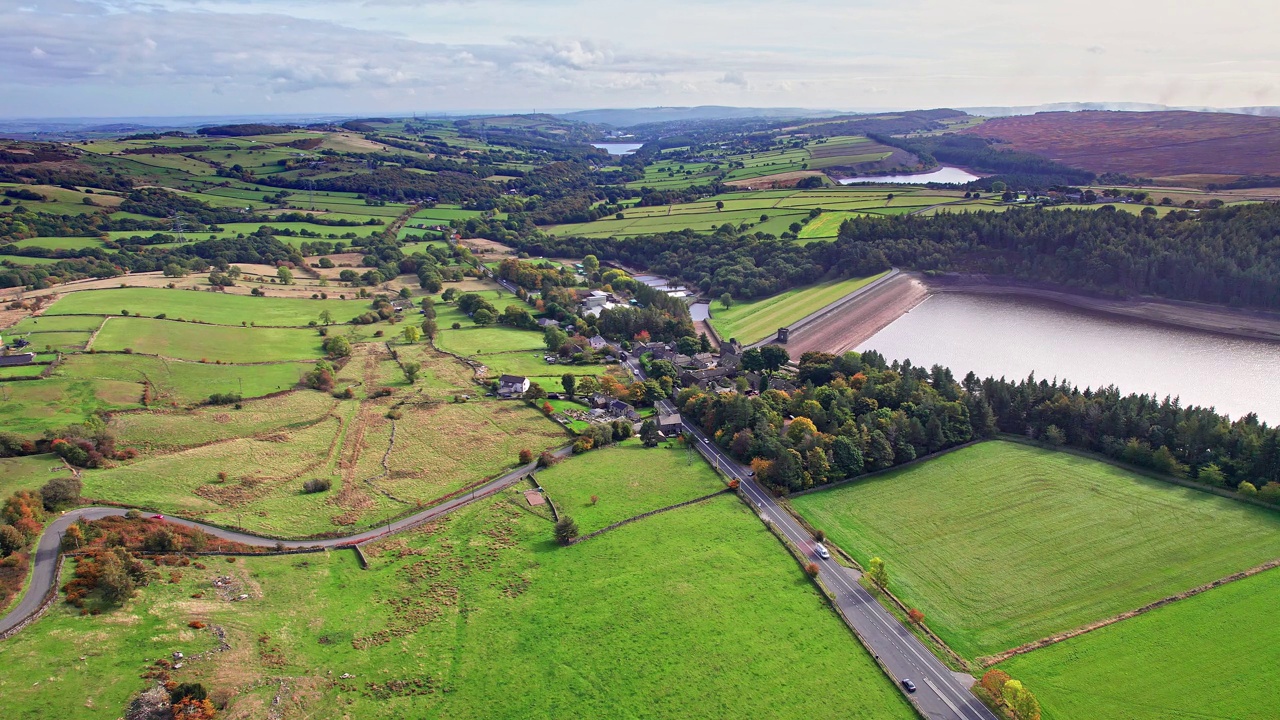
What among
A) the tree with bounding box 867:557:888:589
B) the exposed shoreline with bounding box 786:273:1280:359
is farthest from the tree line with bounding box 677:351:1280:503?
the exposed shoreline with bounding box 786:273:1280:359

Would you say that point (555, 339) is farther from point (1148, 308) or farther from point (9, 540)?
point (1148, 308)

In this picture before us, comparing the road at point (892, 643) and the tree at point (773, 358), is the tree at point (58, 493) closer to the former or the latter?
the road at point (892, 643)

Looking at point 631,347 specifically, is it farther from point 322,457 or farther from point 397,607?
point 397,607

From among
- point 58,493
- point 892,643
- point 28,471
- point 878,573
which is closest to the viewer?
point 892,643

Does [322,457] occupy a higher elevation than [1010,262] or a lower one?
lower

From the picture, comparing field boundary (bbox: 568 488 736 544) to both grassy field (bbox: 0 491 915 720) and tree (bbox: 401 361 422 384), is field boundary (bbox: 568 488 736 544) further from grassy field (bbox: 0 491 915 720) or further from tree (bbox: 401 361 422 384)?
tree (bbox: 401 361 422 384)

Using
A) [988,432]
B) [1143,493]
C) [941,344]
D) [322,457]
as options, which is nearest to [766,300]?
[941,344]

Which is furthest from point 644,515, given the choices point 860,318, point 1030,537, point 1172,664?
point 860,318

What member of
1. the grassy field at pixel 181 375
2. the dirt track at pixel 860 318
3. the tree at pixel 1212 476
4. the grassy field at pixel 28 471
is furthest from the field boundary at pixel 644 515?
the grassy field at pixel 181 375
